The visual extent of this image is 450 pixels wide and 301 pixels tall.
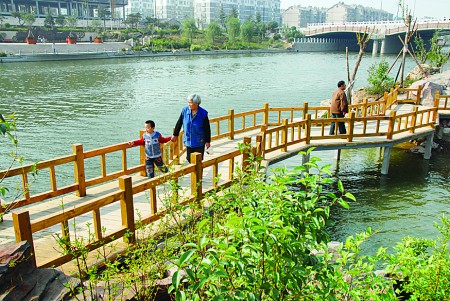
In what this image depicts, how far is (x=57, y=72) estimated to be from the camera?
43062 mm

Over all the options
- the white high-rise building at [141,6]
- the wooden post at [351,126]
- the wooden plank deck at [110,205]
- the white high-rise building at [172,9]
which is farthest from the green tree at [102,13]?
the wooden post at [351,126]

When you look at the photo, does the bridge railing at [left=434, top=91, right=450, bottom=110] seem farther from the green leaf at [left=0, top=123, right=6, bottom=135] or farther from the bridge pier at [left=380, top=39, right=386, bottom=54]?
the bridge pier at [left=380, top=39, right=386, bottom=54]

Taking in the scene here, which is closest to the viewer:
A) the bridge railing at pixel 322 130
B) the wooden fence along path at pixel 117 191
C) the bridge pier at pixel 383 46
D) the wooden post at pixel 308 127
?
the wooden fence along path at pixel 117 191

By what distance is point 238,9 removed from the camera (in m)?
169

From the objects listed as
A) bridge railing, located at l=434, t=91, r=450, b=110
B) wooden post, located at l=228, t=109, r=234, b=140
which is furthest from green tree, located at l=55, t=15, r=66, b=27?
wooden post, located at l=228, t=109, r=234, b=140

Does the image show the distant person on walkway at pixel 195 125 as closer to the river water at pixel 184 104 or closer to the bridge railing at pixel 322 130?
the bridge railing at pixel 322 130

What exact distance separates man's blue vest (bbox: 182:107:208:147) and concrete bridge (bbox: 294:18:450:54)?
55.4m

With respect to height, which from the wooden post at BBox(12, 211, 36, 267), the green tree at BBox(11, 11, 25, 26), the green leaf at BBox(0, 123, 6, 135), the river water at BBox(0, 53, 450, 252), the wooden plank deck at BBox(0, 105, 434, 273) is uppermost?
the green tree at BBox(11, 11, 25, 26)

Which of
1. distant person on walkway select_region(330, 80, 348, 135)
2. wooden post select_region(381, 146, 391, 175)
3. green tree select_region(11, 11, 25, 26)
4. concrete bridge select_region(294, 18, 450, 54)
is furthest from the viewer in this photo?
green tree select_region(11, 11, 25, 26)

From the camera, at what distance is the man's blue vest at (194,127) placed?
7.06 m

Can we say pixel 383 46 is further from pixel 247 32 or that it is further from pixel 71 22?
pixel 71 22

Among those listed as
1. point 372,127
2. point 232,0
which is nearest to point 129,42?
point 372,127

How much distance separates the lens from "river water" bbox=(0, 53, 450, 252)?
10445 millimetres

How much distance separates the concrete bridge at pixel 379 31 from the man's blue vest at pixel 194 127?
55.4m
